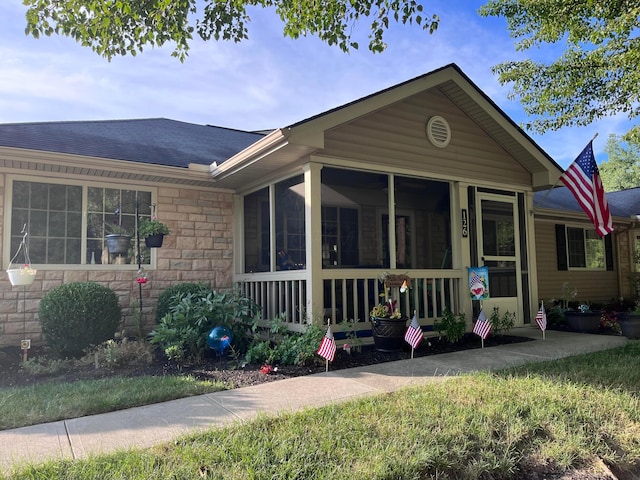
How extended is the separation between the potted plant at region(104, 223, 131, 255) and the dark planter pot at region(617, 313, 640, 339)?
26.3ft

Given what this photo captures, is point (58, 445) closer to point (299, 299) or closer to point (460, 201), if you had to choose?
point (299, 299)

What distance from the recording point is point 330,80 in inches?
372

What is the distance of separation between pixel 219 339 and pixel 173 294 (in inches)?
63.4

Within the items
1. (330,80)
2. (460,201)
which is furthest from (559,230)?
(330,80)

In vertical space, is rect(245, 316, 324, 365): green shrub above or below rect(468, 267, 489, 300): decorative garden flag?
below

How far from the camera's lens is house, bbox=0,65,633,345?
20.0 feet

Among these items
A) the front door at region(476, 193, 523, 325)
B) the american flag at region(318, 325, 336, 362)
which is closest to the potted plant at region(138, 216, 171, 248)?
the american flag at region(318, 325, 336, 362)

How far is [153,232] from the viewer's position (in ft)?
21.7

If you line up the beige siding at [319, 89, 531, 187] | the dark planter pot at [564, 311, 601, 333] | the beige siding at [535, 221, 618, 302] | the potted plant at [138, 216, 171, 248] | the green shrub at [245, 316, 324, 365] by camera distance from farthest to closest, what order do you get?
1. the beige siding at [535, 221, 618, 302]
2. the dark planter pot at [564, 311, 601, 333]
3. the potted plant at [138, 216, 171, 248]
4. the beige siding at [319, 89, 531, 187]
5. the green shrub at [245, 316, 324, 365]

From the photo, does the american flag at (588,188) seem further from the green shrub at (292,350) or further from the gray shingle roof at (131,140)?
the gray shingle roof at (131,140)

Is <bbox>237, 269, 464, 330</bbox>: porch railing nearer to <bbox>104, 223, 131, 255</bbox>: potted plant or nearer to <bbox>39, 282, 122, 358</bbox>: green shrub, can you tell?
<bbox>104, 223, 131, 255</bbox>: potted plant

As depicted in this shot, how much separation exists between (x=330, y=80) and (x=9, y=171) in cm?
614

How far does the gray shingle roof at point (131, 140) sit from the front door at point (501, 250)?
4.88m

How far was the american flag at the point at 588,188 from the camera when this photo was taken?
765cm
